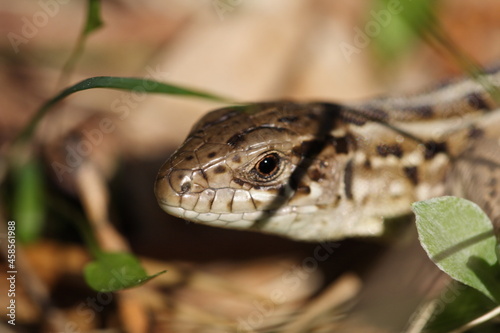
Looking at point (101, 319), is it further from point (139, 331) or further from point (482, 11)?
point (482, 11)

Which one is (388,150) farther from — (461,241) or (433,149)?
(461,241)

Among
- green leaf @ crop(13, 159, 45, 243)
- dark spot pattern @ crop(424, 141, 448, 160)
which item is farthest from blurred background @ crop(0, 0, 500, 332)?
dark spot pattern @ crop(424, 141, 448, 160)

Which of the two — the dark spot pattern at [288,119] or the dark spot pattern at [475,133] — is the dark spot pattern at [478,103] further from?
the dark spot pattern at [288,119]

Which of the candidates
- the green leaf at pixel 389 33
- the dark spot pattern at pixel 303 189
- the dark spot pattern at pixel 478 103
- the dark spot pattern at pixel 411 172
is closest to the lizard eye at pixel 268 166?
the dark spot pattern at pixel 303 189

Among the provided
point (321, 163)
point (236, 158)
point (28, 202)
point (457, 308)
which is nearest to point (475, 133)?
point (321, 163)

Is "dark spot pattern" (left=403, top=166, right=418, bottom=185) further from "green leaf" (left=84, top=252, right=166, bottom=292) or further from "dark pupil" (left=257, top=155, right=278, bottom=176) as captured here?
"green leaf" (left=84, top=252, right=166, bottom=292)

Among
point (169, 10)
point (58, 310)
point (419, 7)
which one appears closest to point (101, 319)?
point (58, 310)
